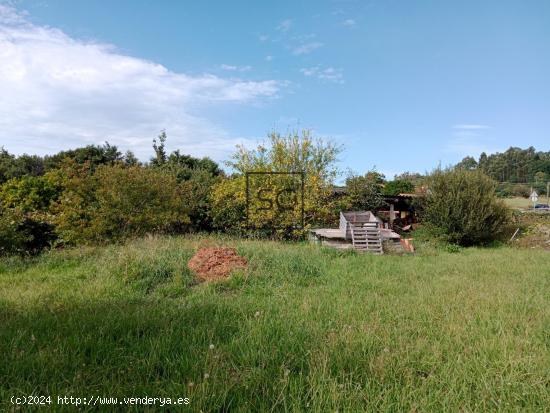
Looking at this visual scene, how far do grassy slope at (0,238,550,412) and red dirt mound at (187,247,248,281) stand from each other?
300 millimetres

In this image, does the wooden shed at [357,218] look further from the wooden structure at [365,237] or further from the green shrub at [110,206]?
the green shrub at [110,206]

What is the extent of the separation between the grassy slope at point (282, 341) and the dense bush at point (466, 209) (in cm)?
762

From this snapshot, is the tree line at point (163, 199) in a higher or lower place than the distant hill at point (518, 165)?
lower

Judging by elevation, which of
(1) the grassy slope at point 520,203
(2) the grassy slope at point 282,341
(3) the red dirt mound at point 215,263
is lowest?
(2) the grassy slope at point 282,341

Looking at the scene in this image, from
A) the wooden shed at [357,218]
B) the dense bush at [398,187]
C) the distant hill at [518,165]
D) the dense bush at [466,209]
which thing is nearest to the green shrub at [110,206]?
the wooden shed at [357,218]

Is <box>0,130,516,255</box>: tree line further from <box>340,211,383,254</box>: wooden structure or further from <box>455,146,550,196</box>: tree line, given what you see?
<box>455,146,550,196</box>: tree line

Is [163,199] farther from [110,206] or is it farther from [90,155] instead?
[90,155]

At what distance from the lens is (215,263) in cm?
641

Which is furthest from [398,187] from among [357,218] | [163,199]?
[163,199]

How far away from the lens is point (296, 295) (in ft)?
16.4

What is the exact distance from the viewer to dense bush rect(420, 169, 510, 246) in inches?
514

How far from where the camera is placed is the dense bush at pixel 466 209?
42.8ft

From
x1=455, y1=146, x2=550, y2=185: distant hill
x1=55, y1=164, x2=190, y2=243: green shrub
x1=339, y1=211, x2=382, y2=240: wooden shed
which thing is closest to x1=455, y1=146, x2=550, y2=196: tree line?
x1=455, y1=146, x2=550, y2=185: distant hill

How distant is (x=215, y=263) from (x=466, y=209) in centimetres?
1076
